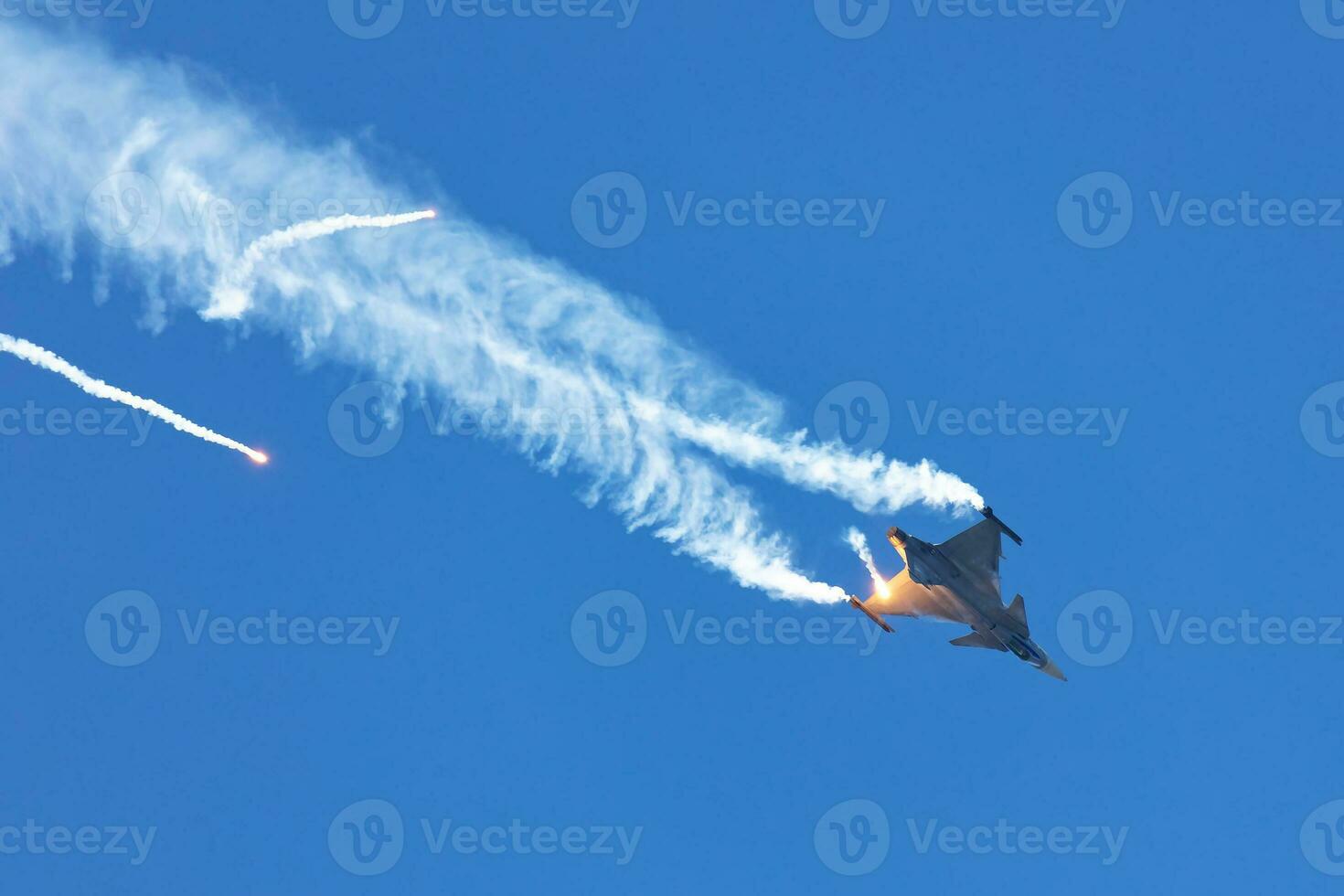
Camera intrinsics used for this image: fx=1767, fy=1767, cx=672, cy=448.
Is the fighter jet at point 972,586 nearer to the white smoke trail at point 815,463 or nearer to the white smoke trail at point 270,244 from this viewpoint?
the white smoke trail at point 815,463

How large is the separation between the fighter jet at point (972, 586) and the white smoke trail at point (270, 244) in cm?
2748

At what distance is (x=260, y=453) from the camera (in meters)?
78.6

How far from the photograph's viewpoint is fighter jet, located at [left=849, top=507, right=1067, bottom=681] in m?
77.0

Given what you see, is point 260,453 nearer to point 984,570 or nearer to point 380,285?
point 380,285

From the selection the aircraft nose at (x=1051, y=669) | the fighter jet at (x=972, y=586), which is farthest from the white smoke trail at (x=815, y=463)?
the aircraft nose at (x=1051, y=669)

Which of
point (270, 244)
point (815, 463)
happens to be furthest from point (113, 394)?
point (815, 463)

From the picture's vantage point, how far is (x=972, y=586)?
7838 centimetres

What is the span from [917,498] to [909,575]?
3987 millimetres

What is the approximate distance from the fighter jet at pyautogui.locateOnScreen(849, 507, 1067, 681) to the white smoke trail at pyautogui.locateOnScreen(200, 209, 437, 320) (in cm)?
2748

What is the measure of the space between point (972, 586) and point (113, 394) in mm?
39318

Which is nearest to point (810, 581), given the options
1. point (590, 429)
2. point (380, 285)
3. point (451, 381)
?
point (590, 429)

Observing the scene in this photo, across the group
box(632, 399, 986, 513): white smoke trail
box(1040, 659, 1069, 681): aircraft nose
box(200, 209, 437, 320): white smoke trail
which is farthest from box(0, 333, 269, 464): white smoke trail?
box(1040, 659, 1069, 681): aircraft nose

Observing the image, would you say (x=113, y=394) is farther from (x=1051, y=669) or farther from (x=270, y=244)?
(x=1051, y=669)

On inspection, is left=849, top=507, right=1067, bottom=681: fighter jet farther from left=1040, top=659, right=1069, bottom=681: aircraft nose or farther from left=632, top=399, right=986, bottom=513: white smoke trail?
left=632, top=399, right=986, bottom=513: white smoke trail
